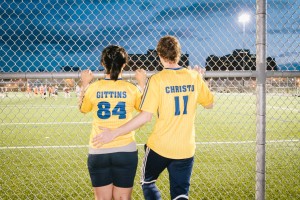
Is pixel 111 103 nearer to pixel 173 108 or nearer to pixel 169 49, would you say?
pixel 173 108

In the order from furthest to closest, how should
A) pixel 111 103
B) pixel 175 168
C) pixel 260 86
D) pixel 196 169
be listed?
pixel 196 169
pixel 260 86
pixel 175 168
pixel 111 103

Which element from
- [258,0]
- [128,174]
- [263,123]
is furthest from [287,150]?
[128,174]

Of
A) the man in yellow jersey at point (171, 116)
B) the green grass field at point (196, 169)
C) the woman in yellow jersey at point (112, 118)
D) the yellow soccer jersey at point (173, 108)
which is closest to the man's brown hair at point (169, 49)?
the man in yellow jersey at point (171, 116)

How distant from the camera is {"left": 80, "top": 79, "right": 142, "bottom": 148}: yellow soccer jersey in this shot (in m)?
2.85

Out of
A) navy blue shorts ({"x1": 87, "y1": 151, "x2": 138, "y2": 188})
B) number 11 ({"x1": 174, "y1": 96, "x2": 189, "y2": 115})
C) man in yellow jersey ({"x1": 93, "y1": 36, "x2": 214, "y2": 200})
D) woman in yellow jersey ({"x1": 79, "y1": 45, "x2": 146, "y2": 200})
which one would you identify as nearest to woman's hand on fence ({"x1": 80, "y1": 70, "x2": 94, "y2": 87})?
woman in yellow jersey ({"x1": 79, "y1": 45, "x2": 146, "y2": 200})

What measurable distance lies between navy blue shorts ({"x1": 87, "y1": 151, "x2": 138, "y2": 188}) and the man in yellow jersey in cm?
18

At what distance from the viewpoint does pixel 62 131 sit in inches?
441

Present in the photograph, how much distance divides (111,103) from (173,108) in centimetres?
62

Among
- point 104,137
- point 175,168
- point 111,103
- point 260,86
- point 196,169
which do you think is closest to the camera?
point 104,137

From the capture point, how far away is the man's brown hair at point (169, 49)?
287cm

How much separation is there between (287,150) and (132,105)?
6.45 m

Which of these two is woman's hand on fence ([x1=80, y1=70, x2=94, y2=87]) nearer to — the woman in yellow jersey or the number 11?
the woman in yellow jersey

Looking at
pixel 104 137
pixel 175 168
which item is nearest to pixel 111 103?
pixel 104 137

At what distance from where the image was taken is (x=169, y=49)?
287 centimetres
